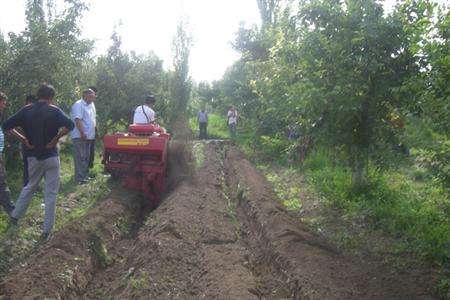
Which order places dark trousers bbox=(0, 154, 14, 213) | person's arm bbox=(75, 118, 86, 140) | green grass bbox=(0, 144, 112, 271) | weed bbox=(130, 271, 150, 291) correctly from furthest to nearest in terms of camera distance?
person's arm bbox=(75, 118, 86, 140) < dark trousers bbox=(0, 154, 14, 213) < green grass bbox=(0, 144, 112, 271) < weed bbox=(130, 271, 150, 291)

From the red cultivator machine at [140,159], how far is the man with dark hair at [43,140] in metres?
2.35

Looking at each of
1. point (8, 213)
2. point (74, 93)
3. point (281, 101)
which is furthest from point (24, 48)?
point (281, 101)

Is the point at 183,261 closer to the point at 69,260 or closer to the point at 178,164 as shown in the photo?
the point at 69,260

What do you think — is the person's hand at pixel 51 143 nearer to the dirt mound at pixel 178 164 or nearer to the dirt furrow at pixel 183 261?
the dirt furrow at pixel 183 261

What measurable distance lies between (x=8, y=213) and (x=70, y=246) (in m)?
1.77

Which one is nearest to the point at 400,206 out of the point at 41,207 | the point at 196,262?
the point at 196,262

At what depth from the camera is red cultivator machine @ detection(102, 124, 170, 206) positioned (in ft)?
26.8

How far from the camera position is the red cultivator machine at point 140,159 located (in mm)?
8180

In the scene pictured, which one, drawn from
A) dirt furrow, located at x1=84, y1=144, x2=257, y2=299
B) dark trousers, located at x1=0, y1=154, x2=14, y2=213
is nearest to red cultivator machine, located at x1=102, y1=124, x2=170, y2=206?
dirt furrow, located at x1=84, y1=144, x2=257, y2=299

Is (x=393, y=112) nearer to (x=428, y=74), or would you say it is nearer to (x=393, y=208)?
(x=393, y=208)

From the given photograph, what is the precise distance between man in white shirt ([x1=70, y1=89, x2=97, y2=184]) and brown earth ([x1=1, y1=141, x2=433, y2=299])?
5.93 feet

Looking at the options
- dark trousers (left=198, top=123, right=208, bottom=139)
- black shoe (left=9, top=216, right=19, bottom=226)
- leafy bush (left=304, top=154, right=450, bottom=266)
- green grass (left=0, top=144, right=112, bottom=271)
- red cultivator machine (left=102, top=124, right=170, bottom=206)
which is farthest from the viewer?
dark trousers (left=198, top=123, right=208, bottom=139)

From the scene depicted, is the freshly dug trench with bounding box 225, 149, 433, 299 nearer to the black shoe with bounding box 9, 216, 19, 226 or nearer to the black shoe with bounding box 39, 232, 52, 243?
the black shoe with bounding box 39, 232, 52, 243

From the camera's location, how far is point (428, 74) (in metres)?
5.07
